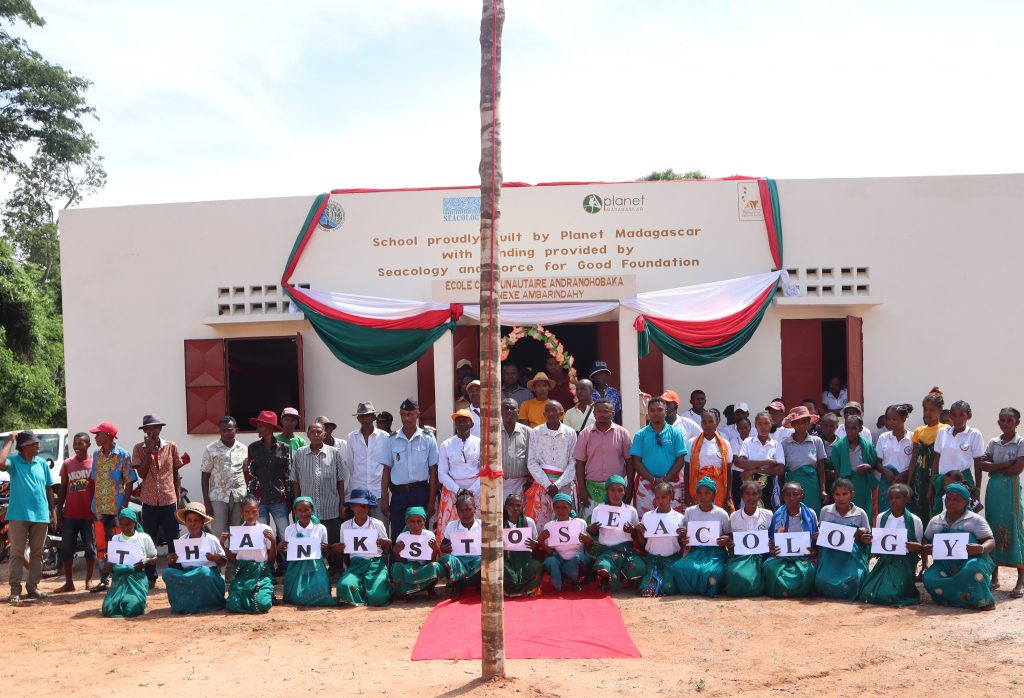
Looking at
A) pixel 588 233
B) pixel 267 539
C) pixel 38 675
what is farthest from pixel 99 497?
pixel 588 233

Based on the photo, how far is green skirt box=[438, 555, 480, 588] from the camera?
336 inches

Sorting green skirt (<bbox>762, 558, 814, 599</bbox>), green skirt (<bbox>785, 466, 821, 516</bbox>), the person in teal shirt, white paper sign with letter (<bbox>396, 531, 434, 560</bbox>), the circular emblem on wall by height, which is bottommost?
green skirt (<bbox>762, 558, 814, 599</bbox>)

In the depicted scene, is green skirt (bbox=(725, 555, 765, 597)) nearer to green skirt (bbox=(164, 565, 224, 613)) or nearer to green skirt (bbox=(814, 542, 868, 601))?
green skirt (bbox=(814, 542, 868, 601))

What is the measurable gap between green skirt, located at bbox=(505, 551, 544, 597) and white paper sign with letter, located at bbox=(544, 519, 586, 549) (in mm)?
255

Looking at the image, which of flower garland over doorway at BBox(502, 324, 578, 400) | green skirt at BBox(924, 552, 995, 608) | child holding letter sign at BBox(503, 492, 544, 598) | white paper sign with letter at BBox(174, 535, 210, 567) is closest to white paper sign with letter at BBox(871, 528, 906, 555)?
green skirt at BBox(924, 552, 995, 608)

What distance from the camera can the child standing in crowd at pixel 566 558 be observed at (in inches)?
340

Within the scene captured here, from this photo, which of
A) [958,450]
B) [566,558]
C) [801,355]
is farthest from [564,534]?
[801,355]

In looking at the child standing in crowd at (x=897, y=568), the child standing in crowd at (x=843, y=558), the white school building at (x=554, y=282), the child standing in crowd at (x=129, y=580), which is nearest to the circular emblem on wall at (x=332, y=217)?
the white school building at (x=554, y=282)

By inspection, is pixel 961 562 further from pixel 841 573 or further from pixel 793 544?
pixel 793 544

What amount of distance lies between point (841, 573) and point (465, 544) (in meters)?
3.18

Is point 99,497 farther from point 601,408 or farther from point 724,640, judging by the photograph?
point 724,640

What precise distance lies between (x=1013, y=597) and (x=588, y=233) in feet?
19.0

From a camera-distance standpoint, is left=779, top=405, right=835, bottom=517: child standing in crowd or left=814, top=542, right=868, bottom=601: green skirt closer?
left=814, top=542, right=868, bottom=601: green skirt

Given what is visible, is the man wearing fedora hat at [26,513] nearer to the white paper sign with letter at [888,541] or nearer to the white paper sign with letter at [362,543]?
the white paper sign with letter at [362,543]
